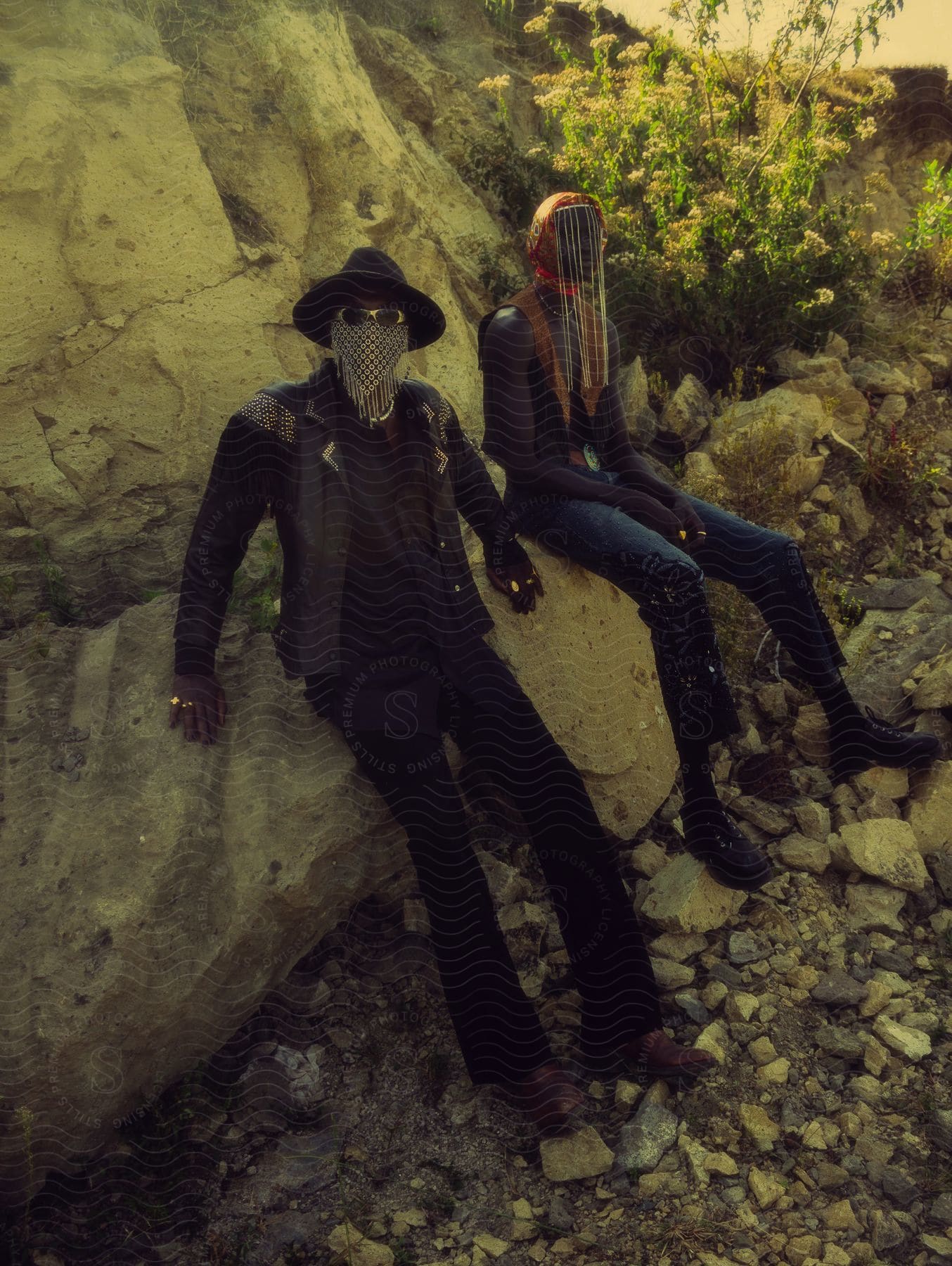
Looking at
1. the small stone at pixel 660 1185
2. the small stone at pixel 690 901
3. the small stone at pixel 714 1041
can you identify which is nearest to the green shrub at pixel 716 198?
the small stone at pixel 690 901

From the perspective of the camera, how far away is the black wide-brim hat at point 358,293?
2.65 meters

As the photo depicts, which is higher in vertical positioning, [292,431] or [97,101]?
[97,101]

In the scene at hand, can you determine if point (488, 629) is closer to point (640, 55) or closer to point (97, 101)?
point (97, 101)

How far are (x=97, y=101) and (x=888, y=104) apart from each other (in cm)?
564

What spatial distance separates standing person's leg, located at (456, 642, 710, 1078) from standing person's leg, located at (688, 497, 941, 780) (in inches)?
36.9

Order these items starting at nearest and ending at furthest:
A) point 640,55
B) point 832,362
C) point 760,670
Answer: point 760,670, point 832,362, point 640,55

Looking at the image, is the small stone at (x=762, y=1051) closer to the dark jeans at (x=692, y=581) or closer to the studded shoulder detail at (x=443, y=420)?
the dark jeans at (x=692, y=581)

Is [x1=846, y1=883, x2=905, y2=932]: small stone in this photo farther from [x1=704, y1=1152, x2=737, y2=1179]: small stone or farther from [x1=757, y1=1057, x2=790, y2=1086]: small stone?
[x1=704, y1=1152, x2=737, y2=1179]: small stone

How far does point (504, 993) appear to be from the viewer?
2.38 metres

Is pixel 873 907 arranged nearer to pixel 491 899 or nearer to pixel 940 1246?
pixel 940 1246

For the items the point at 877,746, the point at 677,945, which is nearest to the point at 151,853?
the point at 677,945

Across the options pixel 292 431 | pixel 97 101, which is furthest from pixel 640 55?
pixel 292 431

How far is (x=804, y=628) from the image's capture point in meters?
3.11

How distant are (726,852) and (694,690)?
0.45 m
